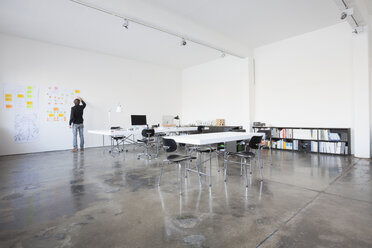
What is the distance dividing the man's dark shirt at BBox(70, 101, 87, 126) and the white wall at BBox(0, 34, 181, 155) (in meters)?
0.57

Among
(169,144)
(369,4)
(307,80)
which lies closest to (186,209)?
(169,144)

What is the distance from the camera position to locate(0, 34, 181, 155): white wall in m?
5.87

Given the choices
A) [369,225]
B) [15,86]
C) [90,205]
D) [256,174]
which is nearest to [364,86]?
[256,174]

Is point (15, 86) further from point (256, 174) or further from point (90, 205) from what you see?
point (256, 174)

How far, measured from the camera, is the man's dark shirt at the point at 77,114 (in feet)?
21.0

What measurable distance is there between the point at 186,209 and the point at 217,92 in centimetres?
661

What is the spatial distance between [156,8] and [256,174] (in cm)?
407

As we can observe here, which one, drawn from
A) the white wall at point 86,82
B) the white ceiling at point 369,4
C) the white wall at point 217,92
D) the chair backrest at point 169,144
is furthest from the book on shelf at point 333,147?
the white wall at point 86,82

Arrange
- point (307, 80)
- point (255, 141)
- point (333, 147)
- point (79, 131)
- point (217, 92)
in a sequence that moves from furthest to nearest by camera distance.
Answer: point (217, 92)
point (79, 131)
point (307, 80)
point (333, 147)
point (255, 141)

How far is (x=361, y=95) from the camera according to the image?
490 centimetres

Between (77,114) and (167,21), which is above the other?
(167,21)

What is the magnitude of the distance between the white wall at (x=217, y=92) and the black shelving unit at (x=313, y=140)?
1.20m

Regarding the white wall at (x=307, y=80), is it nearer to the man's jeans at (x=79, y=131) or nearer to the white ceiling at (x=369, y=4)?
the white ceiling at (x=369, y=4)

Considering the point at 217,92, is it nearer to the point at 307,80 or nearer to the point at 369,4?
the point at 307,80
